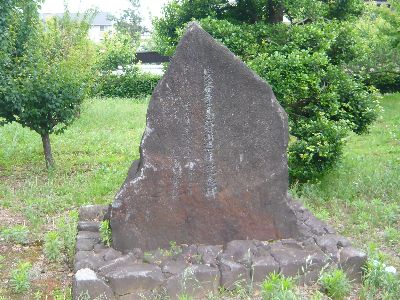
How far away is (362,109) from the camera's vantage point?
8.14 meters

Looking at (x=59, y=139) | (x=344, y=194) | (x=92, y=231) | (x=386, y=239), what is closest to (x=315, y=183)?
(x=344, y=194)

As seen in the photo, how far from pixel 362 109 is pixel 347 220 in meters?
2.02

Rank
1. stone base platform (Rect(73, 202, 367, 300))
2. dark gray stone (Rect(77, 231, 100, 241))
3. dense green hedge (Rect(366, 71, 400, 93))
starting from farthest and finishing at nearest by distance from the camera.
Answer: dense green hedge (Rect(366, 71, 400, 93)), dark gray stone (Rect(77, 231, 100, 241)), stone base platform (Rect(73, 202, 367, 300))

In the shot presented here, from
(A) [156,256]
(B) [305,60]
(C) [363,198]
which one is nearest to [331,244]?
(A) [156,256]

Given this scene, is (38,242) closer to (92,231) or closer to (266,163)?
(92,231)

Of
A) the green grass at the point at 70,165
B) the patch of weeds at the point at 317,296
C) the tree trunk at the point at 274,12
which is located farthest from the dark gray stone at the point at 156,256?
the tree trunk at the point at 274,12

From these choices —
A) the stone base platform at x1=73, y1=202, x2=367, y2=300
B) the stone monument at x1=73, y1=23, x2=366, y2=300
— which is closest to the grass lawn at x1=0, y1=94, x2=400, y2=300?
the stone base platform at x1=73, y1=202, x2=367, y2=300

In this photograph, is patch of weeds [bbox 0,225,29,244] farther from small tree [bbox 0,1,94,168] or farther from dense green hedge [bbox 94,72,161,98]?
dense green hedge [bbox 94,72,161,98]

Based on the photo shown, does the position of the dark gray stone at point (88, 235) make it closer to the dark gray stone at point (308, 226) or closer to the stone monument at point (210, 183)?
the stone monument at point (210, 183)

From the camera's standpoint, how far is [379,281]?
4.71 meters

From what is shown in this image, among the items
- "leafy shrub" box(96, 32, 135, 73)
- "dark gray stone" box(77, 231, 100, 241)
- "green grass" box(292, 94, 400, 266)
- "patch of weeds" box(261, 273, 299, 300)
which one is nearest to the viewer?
"patch of weeds" box(261, 273, 299, 300)

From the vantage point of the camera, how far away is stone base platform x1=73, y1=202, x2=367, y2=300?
4477 millimetres

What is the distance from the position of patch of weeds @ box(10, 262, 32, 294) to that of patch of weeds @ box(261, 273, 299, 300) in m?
1.91

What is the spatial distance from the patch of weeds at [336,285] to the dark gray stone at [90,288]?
167 cm
